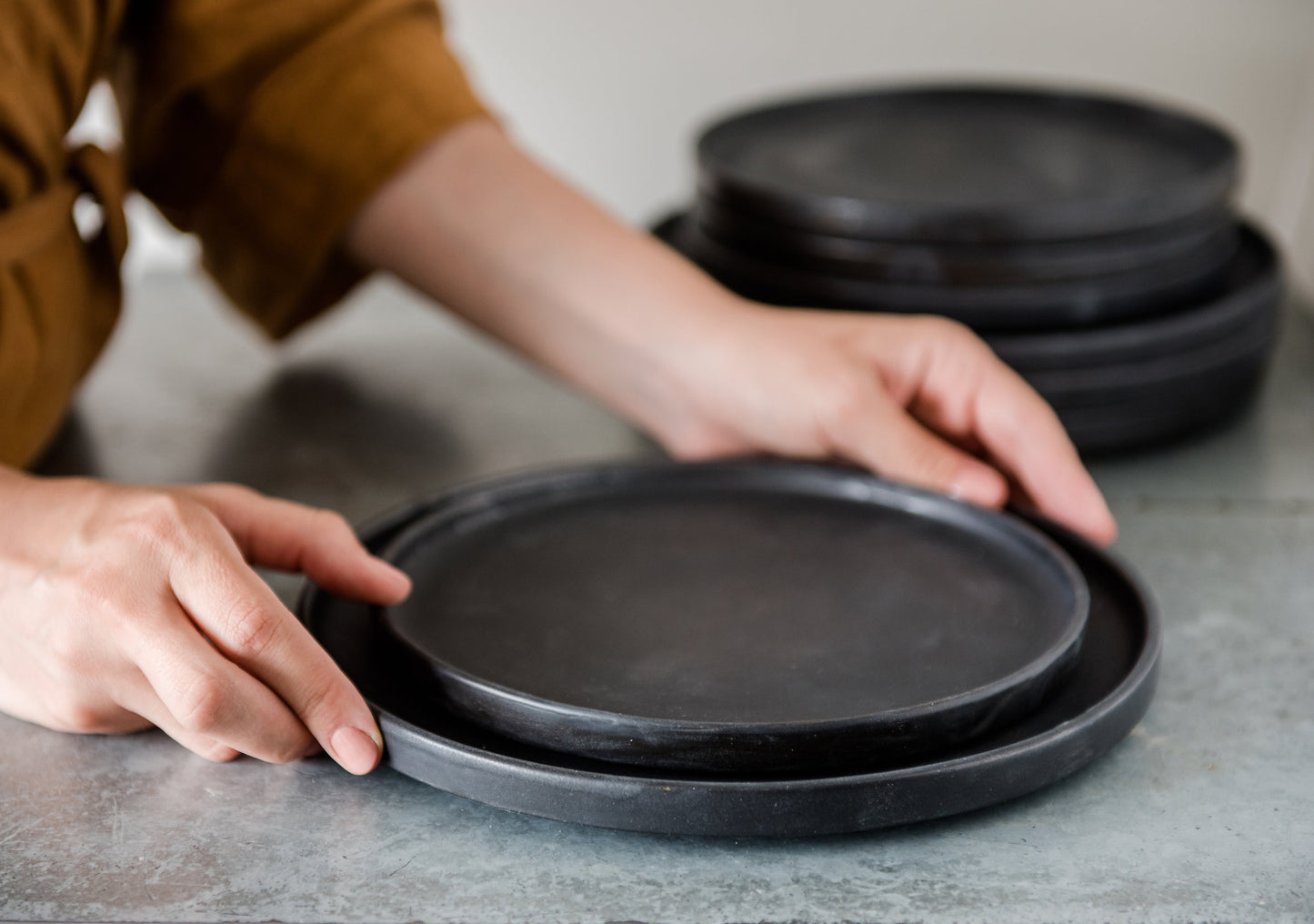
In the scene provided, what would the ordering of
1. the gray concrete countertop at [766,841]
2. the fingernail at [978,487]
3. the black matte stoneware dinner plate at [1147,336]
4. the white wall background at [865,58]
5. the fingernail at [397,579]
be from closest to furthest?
the gray concrete countertop at [766,841], the fingernail at [397,579], the fingernail at [978,487], the black matte stoneware dinner plate at [1147,336], the white wall background at [865,58]

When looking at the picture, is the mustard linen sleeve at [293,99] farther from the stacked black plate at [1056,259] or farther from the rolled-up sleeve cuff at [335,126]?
the stacked black plate at [1056,259]

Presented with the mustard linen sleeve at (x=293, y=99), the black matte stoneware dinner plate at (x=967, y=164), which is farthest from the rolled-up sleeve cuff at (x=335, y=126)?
the black matte stoneware dinner plate at (x=967, y=164)

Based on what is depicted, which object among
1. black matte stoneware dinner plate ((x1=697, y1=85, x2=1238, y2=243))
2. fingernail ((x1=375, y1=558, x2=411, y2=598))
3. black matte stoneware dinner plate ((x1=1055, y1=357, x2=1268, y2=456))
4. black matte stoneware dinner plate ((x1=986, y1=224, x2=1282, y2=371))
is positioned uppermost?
black matte stoneware dinner plate ((x1=697, y1=85, x2=1238, y2=243))

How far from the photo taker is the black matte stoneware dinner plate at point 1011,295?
81 cm

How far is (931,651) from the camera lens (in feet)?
1.86

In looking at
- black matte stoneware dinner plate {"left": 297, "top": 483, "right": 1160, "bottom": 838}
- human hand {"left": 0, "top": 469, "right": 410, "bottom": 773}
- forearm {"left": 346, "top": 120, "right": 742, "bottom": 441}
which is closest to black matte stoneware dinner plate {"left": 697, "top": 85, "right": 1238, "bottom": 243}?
forearm {"left": 346, "top": 120, "right": 742, "bottom": 441}

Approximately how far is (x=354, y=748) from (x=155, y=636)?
0.28ft

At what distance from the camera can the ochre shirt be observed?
74cm

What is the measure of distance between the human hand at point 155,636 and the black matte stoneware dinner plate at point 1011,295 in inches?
17.2

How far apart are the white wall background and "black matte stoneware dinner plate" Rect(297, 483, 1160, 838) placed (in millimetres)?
829

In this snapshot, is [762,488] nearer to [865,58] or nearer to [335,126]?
[335,126]

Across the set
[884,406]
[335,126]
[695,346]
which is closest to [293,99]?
[335,126]

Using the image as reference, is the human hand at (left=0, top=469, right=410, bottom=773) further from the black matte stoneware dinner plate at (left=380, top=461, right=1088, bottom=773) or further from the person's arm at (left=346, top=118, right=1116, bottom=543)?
the person's arm at (left=346, top=118, right=1116, bottom=543)

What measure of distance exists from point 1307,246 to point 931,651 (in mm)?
855
